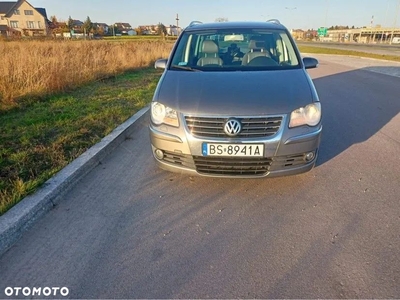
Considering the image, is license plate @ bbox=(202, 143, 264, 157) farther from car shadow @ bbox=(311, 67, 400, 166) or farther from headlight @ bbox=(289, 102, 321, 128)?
car shadow @ bbox=(311, 67, 400, 166)

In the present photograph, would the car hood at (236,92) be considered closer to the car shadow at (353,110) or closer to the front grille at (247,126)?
the front grille at (247,126)

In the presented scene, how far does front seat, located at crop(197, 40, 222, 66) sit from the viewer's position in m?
3.95

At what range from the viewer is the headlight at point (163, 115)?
2.93 metres

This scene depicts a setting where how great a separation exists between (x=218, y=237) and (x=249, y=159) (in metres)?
0.82

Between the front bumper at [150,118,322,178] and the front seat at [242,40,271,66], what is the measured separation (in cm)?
153

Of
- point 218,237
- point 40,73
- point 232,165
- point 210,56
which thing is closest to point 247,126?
point 232,165

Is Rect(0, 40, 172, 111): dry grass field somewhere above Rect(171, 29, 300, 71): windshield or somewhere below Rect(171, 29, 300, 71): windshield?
below

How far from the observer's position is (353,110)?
6664mm

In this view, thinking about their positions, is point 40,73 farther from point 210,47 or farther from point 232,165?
point 232,165

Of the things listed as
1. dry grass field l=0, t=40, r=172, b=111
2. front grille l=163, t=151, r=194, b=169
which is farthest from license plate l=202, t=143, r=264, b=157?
dry grass field l=0, t=40, r=172, b=111

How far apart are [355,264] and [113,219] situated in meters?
2.07

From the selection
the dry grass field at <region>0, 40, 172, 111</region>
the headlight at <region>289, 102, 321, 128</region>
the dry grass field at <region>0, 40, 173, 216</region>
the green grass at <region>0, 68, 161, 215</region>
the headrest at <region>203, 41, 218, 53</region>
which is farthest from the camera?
the dry grass field at <region>0, 40, 172, 111</region>

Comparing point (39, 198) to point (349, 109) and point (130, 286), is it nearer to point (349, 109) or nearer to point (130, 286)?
point (130, 286)

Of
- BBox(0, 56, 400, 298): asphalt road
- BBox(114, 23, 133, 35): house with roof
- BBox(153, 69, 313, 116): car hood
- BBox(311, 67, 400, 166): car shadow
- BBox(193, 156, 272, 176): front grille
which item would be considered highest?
BBox(114, 23, 133, 35): house with roof
